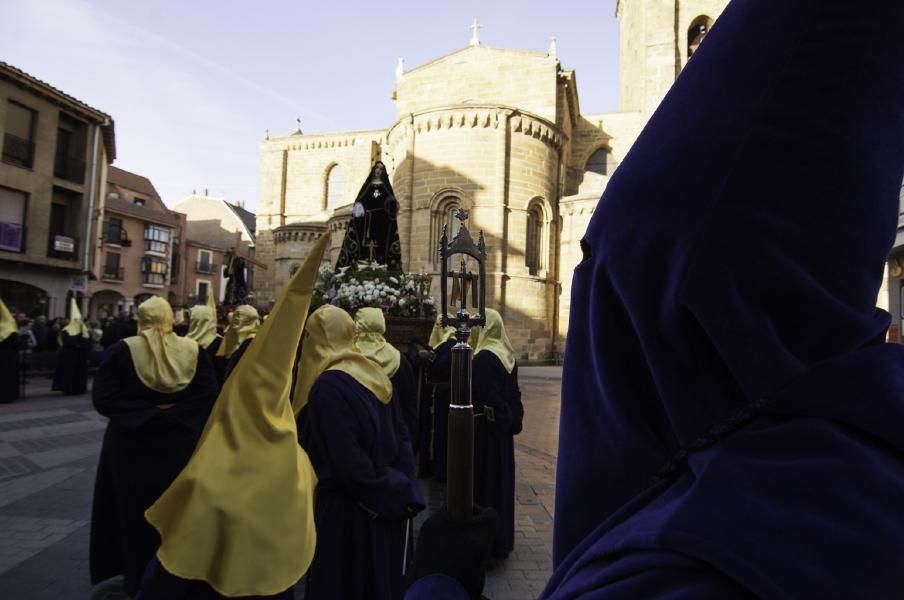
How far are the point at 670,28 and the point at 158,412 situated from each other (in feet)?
98.3

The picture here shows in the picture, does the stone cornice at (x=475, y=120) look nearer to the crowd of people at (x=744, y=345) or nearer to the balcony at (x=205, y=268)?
the crowd of people at (x=744, y=345)

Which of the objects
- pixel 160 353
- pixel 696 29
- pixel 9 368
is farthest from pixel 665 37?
A: pixel 160 353

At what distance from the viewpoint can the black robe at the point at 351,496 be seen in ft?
8.91

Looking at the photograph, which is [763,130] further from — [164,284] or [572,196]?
[164,284]

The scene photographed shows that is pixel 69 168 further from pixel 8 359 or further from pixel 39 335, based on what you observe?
pixel 8 359

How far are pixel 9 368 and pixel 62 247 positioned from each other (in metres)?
12.8

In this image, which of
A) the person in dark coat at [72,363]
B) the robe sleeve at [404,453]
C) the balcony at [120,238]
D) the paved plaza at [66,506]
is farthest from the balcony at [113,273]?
the robe sleeve at [404,453]

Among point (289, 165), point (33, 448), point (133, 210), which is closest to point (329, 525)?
point (33, 448)

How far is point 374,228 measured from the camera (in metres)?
7.64

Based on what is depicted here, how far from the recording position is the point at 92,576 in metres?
3.65

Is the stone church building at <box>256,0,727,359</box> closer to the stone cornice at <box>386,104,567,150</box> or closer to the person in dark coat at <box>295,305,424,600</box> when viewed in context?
the stone cornice at <box>386,104,567,150</box>

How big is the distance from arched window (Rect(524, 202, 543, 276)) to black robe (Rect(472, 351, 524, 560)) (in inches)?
670

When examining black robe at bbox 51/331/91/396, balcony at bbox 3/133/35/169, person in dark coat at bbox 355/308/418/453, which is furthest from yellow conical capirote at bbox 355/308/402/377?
balcony at bbox 3/133/35/169

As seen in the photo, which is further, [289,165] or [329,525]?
[289,165]
